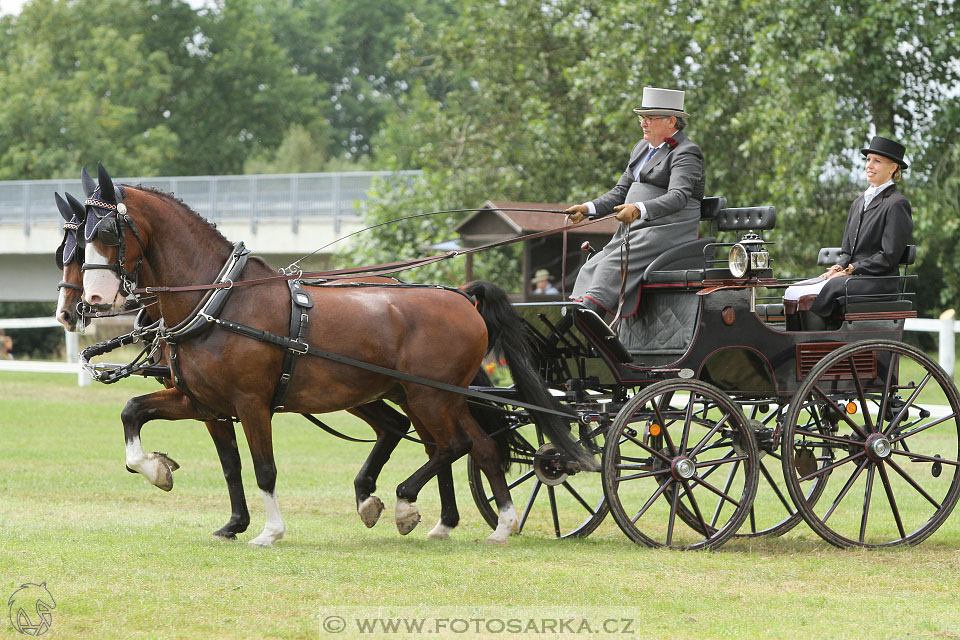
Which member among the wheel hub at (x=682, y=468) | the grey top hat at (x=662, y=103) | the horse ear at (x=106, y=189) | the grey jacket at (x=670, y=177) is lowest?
the wheel hub at (x=682, y=468)

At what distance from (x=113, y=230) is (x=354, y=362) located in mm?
1553

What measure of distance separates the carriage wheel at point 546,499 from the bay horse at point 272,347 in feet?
0.87

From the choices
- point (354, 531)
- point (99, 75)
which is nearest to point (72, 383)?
point (354, 531)

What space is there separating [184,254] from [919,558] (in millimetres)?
4676

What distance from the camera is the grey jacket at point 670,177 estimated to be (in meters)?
7.91

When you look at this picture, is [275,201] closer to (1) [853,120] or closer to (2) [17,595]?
(1) [853,120]

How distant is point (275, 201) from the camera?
109ft

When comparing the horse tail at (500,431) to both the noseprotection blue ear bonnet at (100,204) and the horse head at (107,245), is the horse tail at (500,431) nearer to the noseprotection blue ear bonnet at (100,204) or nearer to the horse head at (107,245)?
the horse head at (107,245)

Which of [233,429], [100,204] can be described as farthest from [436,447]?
[100,204]

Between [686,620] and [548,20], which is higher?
[548,20]

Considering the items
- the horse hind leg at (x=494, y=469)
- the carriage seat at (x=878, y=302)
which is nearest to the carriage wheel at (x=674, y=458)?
the horse hind leg at (x=494, y=469)

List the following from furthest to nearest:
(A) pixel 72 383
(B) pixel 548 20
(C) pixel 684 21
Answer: (B) pixel 548 20 < (A) pixel 72 383 < (C) pixel 684 21

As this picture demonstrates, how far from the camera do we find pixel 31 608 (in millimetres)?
5453

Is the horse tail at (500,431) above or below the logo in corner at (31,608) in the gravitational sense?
above
